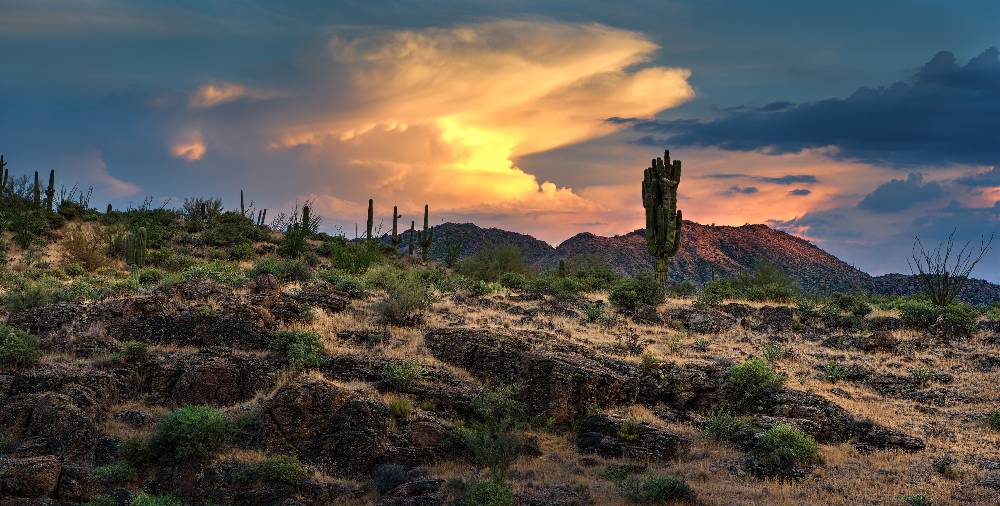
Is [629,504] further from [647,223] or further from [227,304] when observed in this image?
[647,223]

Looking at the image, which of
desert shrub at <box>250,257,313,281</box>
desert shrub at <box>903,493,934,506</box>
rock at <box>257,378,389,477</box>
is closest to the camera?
desert shrub at <box>903,493,934,506</box>

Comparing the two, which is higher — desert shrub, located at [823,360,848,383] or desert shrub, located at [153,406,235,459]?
desert shrub, located at [823,360,848,383]

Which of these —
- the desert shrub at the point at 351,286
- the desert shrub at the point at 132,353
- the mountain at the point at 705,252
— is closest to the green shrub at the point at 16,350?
the desert shrub at the point at 132,353

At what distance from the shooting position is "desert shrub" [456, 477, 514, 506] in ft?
48.1

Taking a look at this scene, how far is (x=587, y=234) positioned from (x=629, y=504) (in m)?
96.3

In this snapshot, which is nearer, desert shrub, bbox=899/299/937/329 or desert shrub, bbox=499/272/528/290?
desert shrub, bbox=899/299/937/329

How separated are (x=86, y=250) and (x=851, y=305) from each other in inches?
1559

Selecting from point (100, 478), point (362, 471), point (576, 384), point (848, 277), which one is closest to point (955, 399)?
point (576, 384)

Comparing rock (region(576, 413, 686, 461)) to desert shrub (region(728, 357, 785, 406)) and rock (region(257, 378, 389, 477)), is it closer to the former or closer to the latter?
desert shrub (region(728, 357, 785, 406))

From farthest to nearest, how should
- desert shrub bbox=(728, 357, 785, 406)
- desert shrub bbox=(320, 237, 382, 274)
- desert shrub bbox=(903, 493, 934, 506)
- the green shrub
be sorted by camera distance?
desert shrub bbox=(320, 237, 382, 274)
desert shrub bbox=(728, 357, 785, 406)
the green shrub
desert shrub bbox=(903, 493, 934, 506)

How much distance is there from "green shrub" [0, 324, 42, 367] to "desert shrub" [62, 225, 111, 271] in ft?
74.4

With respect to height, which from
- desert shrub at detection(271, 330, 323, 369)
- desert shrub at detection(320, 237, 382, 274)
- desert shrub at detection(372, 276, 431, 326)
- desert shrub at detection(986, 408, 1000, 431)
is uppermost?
desert shrub at detection(320, 237, 382, 274)

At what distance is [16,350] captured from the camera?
19.4m

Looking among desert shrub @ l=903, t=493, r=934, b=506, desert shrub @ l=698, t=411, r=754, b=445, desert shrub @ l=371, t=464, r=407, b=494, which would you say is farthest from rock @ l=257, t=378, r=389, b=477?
desert shrub @ l=903, t=493, r=934, b=506
